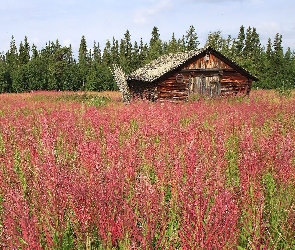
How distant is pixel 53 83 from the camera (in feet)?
185

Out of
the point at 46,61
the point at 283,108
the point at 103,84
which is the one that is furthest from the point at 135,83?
the point at 46,61

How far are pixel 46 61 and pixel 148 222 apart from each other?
223 feet

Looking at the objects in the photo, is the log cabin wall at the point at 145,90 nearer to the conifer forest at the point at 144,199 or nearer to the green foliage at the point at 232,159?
the green foliage at the point at 232,159

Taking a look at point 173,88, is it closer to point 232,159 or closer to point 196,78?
point 196,78

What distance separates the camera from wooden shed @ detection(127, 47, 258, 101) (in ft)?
80.7

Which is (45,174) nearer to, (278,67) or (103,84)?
(103,84)

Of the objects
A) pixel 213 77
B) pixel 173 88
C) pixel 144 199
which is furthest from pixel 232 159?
pixel 213 77

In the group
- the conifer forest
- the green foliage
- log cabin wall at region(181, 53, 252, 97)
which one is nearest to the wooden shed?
log cabin wall at region(181, 53, 252, 97)

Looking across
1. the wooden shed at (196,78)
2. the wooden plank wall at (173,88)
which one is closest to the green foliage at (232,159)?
the wooden shed at (196,78)

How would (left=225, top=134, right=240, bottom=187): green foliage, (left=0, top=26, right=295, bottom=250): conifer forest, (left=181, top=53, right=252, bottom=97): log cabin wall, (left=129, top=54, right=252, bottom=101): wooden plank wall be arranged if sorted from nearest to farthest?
(left=0, top=26, right=295, bottom=250): conifer forest, (left=225, top=134, right=240, bottom=187): green foliage, (left=129, top=54, right=252, bottom=101): wooden plank wall, (left=181, top=53, right=252, bottom=97): log cabin wall

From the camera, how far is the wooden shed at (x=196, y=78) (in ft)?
80.7

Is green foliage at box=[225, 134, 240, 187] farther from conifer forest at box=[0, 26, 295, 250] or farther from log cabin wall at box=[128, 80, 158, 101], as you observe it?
log cabin wall at box=[128, 80, 158, 101]

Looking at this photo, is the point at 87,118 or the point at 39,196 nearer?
the point at 39,196

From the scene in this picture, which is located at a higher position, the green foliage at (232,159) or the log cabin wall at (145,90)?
the log cabin wall at (145,90)
